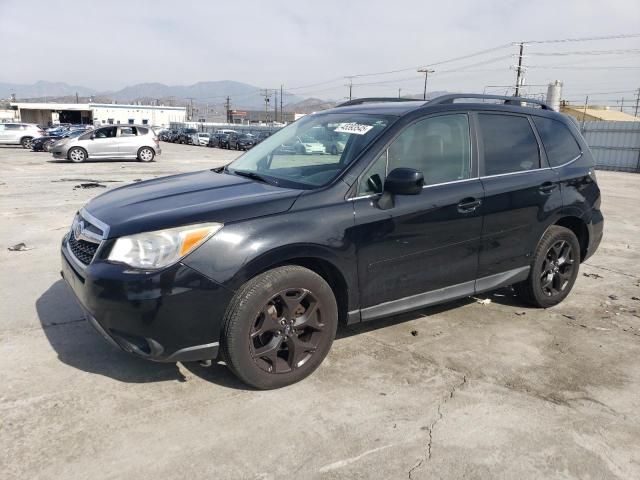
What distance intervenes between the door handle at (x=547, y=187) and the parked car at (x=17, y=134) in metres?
34.0

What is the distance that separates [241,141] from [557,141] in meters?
35.0

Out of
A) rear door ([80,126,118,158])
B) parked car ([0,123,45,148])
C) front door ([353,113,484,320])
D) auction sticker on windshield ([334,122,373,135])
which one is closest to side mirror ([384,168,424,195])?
front door ([353,113,484,320])

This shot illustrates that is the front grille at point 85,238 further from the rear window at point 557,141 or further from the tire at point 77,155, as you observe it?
the tire at point 77,155

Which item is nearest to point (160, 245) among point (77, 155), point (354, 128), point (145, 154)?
point (354, 128)

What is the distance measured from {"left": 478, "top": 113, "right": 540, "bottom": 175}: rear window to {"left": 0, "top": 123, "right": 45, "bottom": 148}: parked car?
33734 millimetres

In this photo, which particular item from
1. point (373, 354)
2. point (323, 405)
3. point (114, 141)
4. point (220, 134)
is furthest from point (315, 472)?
point (220, 134)

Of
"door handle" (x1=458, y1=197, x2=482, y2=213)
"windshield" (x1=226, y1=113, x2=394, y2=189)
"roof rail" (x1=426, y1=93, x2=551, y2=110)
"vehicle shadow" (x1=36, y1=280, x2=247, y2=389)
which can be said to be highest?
"roof rail" (x1=426, y1=93, x2=551, y2=110)

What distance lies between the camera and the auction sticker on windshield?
12.6 feet

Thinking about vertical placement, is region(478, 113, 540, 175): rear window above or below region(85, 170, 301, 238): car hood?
above

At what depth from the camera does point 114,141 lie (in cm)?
2198

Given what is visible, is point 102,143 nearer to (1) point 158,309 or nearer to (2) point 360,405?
(1) point 158,309

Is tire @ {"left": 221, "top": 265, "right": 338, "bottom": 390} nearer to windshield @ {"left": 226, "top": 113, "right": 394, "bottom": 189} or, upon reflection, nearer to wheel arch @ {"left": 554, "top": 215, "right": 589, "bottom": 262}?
windshield @ {"left": 226, "top": 113, "right": 394, "bottom": 189}

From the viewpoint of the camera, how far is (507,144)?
437 cm

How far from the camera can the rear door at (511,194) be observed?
4156 millimetres
